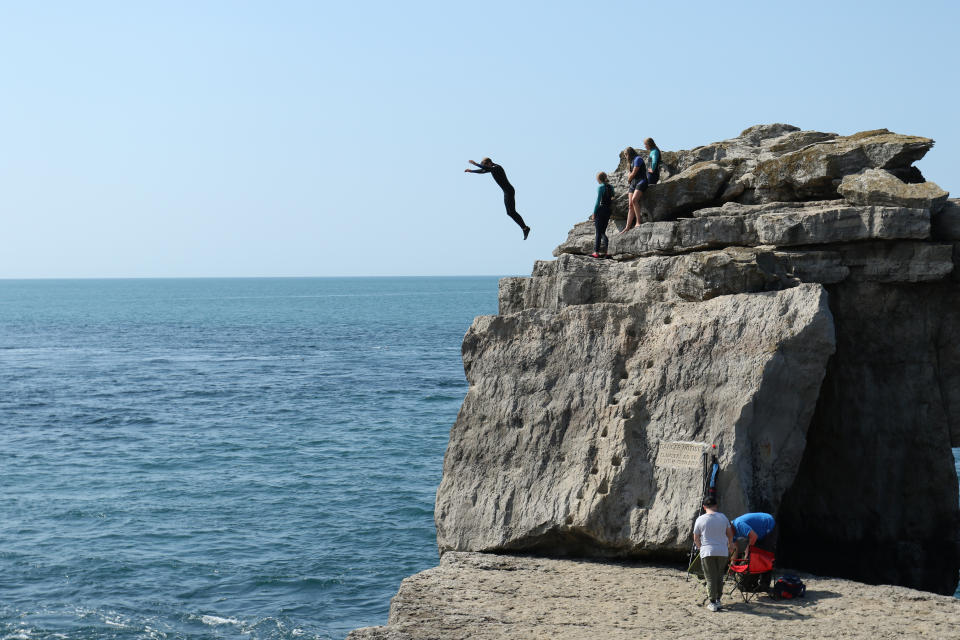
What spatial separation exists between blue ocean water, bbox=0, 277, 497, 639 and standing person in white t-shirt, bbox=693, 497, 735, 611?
10235 mm

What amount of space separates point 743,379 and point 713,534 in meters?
3.17

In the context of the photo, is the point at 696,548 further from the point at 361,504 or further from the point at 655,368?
the point at 361,504

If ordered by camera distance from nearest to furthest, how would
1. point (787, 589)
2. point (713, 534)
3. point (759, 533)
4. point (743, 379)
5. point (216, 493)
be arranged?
point (713, 534) < point (787, 589) < point (759, 533) < point (743, 379) < point (216, 493)

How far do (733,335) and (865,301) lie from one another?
383 cm

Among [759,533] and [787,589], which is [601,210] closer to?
[759,533]

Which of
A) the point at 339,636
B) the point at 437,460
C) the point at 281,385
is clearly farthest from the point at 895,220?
the point at 281,385

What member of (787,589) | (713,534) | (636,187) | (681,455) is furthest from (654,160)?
(787,589)

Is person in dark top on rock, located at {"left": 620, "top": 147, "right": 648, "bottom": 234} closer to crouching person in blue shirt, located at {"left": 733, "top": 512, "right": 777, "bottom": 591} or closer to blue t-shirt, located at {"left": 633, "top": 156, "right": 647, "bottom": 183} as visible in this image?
blue t-shirt, located at {"left": 633, "top": 156, "right": 647, "bottom": 183}

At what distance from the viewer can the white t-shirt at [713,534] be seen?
13461mm

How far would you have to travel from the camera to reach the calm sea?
23062 mm

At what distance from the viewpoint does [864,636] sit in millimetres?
12352

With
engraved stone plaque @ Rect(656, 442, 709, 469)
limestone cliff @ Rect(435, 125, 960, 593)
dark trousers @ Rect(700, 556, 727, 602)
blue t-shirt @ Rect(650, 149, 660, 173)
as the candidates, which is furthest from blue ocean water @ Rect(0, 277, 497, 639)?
blue t-shirt @ Rect(650, 149, 660, 173)

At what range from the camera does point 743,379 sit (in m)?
15.8

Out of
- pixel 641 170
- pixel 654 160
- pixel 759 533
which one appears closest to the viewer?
pixel 759 533
